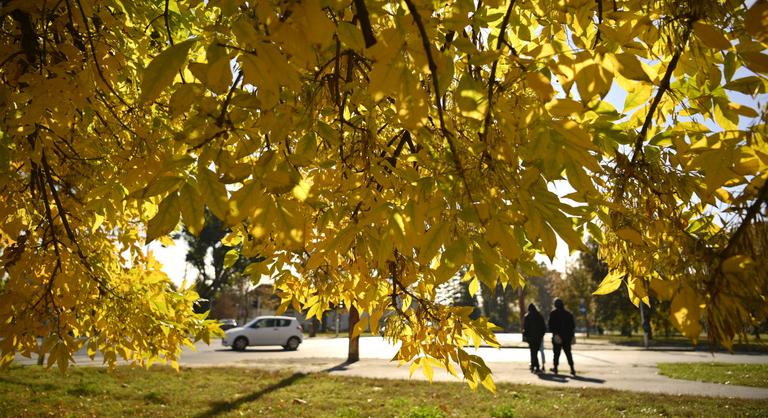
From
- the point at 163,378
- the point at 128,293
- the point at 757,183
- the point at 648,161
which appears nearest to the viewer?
the point at 757,183

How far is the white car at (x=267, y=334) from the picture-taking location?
815 inches

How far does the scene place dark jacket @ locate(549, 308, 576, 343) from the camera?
10.1 meters

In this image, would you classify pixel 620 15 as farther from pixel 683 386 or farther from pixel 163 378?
pixel 163 378

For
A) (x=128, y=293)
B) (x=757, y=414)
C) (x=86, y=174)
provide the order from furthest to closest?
(x=757, y=414) → (x=128, y=293) → (x=86, y=174)

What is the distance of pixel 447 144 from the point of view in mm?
2051

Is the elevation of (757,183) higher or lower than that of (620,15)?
lower

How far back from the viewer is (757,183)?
52.2 inches

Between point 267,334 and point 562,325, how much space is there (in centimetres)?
1462

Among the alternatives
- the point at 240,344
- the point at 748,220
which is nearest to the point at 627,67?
the point at 748,220

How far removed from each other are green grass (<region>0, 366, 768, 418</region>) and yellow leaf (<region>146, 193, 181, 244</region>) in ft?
15.6

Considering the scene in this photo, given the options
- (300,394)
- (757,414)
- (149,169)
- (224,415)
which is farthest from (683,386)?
(149,169)

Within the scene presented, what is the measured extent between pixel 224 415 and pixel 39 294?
11.4 ft

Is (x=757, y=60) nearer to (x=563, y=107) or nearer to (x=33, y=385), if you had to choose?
(x=563, y=107)

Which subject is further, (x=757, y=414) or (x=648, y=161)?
(x=757, y=414)
